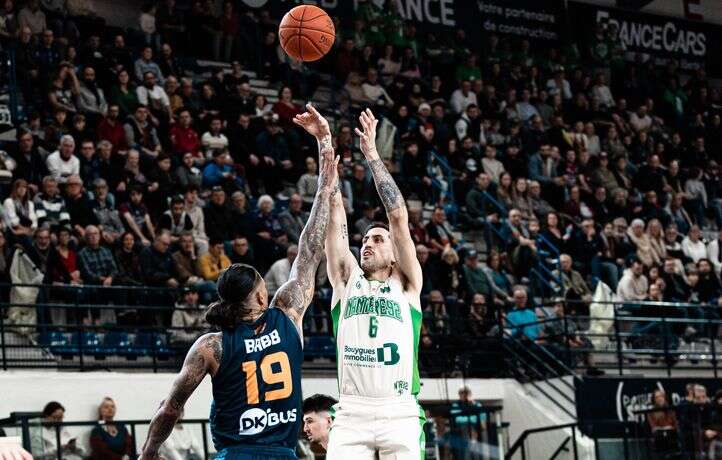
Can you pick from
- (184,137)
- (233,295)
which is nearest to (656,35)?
(184,137)

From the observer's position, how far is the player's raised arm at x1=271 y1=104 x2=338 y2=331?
6688 millimetres

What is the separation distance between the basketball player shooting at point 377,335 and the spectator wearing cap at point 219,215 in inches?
351

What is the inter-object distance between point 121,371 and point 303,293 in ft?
29.7

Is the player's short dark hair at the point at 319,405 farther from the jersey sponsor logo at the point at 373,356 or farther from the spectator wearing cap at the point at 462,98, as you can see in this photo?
the spectator wearing cap at the point at 462,98

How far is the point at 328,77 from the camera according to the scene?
73.7ft

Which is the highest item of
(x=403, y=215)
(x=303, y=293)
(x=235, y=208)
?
(x=235, y=208)

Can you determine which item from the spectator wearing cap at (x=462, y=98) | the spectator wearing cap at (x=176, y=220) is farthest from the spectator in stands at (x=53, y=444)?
the spectator wearing cap at (x=462, y=98)

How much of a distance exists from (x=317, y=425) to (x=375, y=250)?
128 cm

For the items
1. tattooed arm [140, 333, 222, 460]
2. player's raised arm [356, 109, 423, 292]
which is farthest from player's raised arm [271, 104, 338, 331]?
tattooed arm [140, 333, 222, 460]

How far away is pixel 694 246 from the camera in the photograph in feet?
74.3

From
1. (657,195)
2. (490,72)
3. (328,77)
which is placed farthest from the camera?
(490,72)

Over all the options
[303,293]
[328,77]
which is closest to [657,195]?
[328,77]

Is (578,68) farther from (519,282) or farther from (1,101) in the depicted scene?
(1,101)

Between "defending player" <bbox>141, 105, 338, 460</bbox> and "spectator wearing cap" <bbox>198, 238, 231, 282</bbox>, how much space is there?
391 inches
